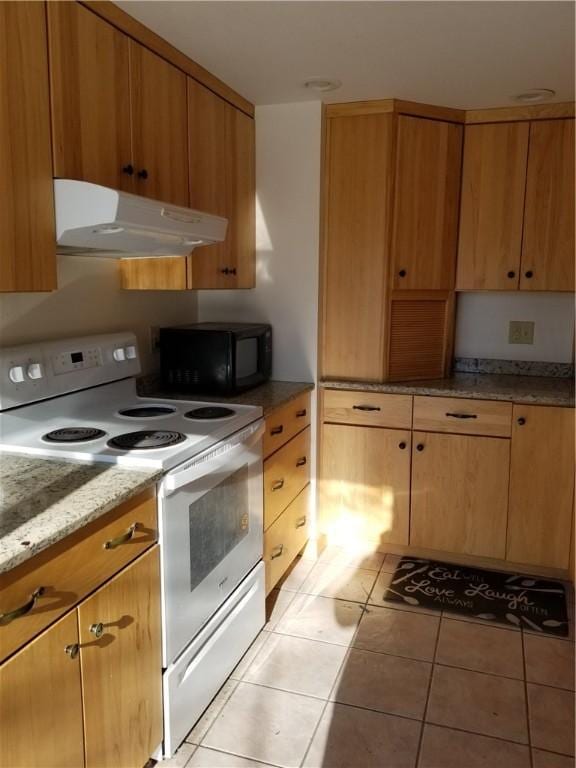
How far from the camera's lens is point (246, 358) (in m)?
2.68

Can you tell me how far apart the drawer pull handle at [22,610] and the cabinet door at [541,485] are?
2.11m

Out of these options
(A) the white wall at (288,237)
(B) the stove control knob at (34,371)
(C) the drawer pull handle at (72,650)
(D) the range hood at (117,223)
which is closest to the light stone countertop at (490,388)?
(A) the white wall at (288,237)

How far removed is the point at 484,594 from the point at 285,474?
1005 mm

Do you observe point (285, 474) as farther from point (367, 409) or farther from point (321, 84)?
point (321, 84)

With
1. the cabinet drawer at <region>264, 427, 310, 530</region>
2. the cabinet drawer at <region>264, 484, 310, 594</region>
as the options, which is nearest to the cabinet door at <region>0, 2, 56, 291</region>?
the cabinet drawer at <region>264, 427, 310, 530</region>

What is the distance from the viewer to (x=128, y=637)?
154 centimetres

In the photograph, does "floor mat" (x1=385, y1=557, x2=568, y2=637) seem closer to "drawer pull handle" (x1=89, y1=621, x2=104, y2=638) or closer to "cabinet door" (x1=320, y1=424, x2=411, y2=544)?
"cabinet door" (x1=320, y1=424, x2=411, y2=544)

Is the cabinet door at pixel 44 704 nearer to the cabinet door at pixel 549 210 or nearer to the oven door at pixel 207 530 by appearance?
the oven door at pixel 207 530

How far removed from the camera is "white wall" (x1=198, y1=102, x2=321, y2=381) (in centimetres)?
279

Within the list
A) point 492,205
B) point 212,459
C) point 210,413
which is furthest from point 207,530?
point 492,205

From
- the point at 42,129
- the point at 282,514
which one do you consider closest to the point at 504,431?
the point at 282,514

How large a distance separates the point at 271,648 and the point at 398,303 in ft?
5.29

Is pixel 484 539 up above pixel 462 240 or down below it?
below

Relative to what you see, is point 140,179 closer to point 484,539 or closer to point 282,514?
point 282,514
